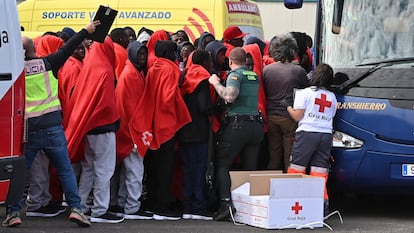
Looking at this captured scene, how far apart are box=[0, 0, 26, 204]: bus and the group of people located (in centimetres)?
118

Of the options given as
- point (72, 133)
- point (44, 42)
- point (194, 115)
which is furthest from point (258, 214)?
point (44, 42)

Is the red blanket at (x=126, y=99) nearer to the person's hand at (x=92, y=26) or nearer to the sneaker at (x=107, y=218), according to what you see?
the sneaker at (x=107, y=218)

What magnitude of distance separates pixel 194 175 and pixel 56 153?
1.66 m

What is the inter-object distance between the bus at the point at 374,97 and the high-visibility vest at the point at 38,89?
9.93ft

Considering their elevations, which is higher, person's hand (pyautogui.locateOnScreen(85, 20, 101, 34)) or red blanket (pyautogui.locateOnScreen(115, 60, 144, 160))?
person's hand (pyautogui.locateOnScreen(85, 20, 101, 34))

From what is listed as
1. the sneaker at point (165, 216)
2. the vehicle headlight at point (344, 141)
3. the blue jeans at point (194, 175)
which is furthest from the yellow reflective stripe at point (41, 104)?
the vehicle headlight at point (344, 141)

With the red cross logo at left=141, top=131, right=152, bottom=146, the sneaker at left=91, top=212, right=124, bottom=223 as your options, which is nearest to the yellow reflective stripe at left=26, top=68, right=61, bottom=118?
the red cross logo at left=141, top=131, right=152, bottom=146

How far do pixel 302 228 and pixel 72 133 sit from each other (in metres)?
2.42

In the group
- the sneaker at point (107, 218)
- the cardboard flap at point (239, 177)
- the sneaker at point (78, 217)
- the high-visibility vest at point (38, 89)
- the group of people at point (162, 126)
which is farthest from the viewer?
the cardboard flap at point (239, 177)

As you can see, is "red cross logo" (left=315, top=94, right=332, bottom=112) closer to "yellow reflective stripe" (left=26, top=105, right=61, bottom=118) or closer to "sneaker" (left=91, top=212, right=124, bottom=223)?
"sneaker" (left=91, top=212, right=124, bottom=223)

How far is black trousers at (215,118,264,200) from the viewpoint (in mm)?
9578

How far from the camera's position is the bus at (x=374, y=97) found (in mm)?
9586

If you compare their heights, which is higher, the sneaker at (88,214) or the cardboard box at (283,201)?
the cardboard box at (283,201)

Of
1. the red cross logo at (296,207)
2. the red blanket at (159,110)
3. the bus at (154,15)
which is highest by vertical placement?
the bus at (154,15)
